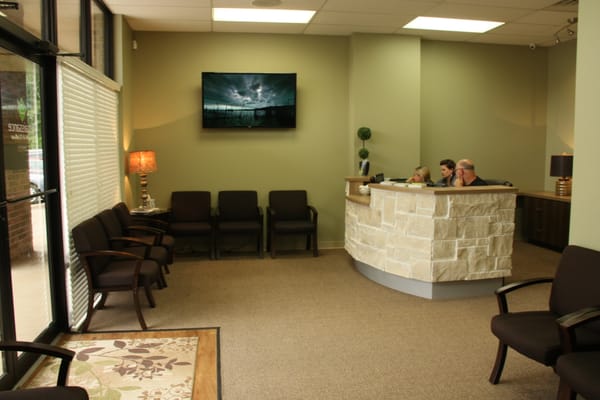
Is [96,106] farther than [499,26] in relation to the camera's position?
No

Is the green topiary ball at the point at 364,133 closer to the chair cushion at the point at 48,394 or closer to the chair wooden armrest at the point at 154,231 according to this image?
the chair wooden armrest at the point at 154,231

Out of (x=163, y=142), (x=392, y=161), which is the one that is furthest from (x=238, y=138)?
(x=392, y=161)

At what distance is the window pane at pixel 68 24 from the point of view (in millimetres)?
4426

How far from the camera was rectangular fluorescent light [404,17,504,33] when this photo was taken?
21.8 feet

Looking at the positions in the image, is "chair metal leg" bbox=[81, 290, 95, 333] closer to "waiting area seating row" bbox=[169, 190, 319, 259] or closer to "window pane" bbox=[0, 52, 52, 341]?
"window pane" bbox=[0, 52, 52, 341]

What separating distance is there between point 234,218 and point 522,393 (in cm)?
458

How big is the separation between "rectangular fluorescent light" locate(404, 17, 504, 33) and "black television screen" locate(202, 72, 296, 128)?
1736 millimetres

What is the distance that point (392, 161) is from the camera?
7.36 meters

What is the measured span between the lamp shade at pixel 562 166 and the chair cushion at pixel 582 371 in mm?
4953

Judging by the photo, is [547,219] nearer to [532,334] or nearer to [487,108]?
[487,108]

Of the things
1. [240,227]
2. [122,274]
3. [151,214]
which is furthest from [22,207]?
[240,227]

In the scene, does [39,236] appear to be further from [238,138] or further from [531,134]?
[531,134]

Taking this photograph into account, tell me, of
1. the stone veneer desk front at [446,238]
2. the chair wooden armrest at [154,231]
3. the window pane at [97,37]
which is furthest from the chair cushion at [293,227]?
the window pane at [97,37]

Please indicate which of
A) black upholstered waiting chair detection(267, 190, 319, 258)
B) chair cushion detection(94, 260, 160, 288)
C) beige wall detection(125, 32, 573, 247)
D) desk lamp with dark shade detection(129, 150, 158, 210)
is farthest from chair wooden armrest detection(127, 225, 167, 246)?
black upholstered waiting chair detection(267, 190, 319, 258)
